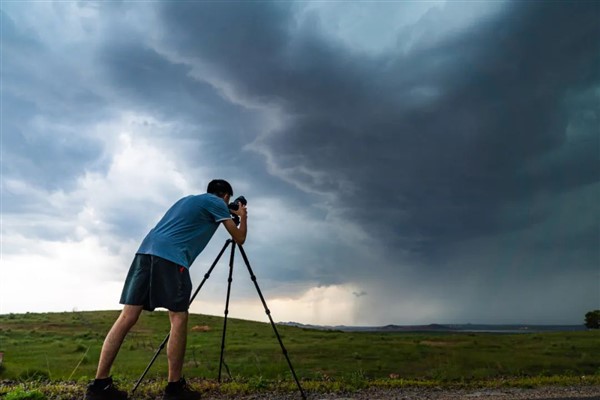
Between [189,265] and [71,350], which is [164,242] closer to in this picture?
[189,265]

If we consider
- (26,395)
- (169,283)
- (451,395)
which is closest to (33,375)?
(26,395)

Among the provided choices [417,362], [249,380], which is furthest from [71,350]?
[417,362]

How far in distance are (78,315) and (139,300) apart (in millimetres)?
36941

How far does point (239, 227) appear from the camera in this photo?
673 centimetres

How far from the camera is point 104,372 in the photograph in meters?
5.98

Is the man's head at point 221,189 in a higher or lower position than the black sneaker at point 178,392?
higher

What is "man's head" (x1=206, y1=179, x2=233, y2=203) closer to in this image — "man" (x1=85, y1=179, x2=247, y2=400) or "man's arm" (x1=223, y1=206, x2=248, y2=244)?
"man's arm" (x1=223, y1=206, x2=248, y2=244)

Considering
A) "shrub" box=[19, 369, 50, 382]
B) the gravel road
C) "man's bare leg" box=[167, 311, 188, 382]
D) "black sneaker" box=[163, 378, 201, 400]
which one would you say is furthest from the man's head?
"shrub" box=[19, 369, 50, 382]

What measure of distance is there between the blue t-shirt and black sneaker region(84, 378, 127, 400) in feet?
5.86

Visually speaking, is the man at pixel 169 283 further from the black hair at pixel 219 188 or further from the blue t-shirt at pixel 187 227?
the black hair at pixel 219 188

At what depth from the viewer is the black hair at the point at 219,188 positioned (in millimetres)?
7025

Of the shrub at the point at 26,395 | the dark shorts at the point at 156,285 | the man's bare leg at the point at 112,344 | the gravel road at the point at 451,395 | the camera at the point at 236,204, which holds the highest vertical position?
the camera at the point at 236,204

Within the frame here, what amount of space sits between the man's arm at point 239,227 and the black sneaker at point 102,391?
2.56 m

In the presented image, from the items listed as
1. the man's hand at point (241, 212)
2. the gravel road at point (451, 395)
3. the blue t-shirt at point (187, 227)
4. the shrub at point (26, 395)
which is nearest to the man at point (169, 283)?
the blue t-shirt at point (187, 227)
